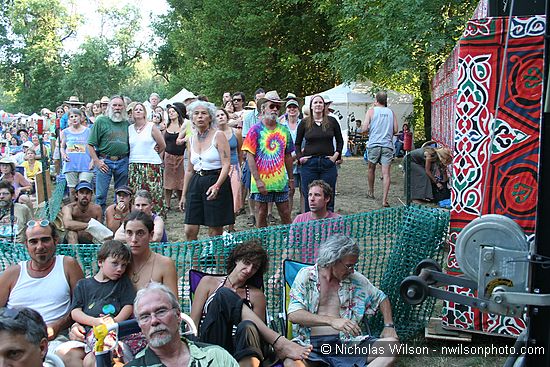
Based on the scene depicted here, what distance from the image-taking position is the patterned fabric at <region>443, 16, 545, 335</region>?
4008mm

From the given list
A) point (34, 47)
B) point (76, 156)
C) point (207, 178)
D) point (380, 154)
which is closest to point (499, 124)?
point (207, 178)

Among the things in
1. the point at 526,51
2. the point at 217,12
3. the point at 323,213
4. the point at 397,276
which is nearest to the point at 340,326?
the point at 397,276

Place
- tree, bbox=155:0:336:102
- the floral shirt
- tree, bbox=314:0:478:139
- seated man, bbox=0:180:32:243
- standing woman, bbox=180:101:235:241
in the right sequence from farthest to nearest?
tree, bbox=155:0:336:102, tree, bbox=314:0:478:139, seated man, bbox=0:180:32:243, standing woman, bbox=180:101:235:241, the floral shirt

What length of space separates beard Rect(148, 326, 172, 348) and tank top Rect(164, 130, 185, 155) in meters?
6.74

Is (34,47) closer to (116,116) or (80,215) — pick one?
(116,116)

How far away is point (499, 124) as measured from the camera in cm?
411

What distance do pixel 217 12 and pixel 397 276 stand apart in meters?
25.5

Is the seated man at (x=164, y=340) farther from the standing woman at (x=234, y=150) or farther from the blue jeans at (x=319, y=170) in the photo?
the standing woman at (x=234, y=150)

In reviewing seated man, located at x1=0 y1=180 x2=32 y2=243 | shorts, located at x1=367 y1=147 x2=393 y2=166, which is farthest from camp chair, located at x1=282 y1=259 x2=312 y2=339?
shorts, located at x1=367 y1=147 x2=393 y2=166

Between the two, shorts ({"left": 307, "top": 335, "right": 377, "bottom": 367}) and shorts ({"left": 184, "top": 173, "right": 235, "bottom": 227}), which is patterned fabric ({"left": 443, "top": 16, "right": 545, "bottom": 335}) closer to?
shorts ({"left": 307, "top": 335, "right": 377, "bottom": 367})

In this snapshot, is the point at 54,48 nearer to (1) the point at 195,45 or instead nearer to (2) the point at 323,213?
(1) the point at 195,45

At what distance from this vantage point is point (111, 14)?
53906 mm

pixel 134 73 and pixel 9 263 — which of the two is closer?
pixel 9 263

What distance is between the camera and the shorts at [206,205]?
601 cm
